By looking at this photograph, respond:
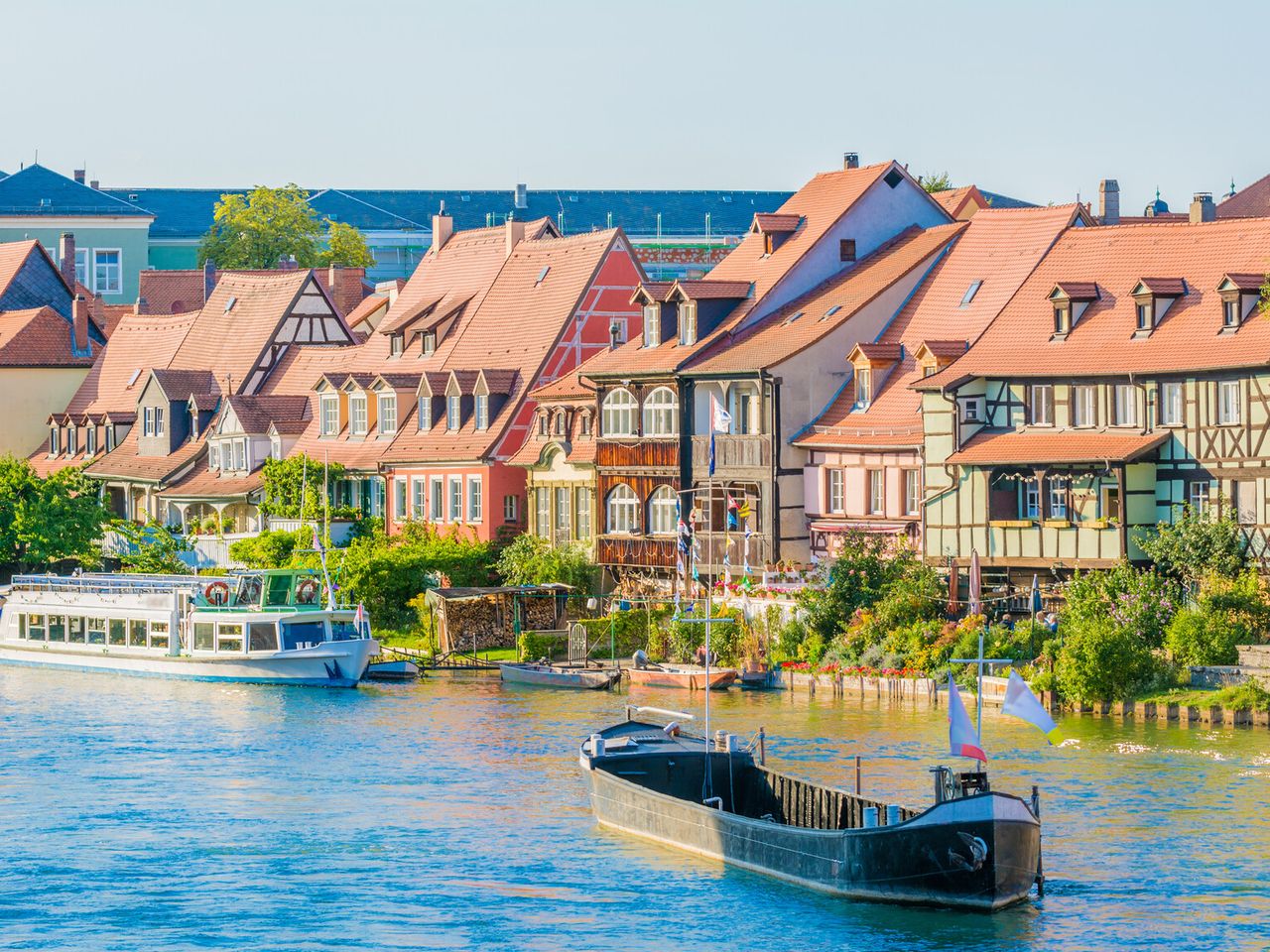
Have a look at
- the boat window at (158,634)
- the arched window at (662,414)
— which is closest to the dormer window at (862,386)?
the arched window at (662,414)

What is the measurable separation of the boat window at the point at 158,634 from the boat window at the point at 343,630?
709 centimetres

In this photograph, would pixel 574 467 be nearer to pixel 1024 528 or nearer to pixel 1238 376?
pixel 1024 528

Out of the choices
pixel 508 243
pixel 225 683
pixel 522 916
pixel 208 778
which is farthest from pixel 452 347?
pixel 522 916

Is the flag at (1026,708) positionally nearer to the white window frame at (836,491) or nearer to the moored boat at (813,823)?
the moored boat at (813,823)

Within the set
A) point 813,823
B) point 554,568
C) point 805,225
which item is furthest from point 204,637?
point 813,823

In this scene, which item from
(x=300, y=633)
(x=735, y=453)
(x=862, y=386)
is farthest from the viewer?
(x=735, y=453)

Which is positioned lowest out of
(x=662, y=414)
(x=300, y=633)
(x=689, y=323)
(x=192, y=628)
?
(x=300, y=633)

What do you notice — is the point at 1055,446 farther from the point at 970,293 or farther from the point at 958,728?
the point at 958,728

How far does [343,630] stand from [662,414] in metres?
11.9

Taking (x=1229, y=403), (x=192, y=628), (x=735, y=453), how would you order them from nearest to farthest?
(x=1229, y=403) < (x=735, y=453) < (x=192, y=628)

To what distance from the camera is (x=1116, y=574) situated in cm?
6156

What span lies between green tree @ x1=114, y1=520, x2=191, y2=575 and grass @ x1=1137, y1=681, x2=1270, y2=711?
41147mm

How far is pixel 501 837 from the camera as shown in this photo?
4697 centimetres

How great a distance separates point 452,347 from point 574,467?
533 inches
